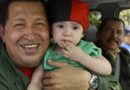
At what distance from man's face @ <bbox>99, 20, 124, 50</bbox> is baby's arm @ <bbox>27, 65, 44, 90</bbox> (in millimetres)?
1691

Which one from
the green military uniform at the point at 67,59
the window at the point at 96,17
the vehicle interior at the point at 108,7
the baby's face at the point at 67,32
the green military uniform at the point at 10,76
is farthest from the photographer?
the window at the point at 96,17

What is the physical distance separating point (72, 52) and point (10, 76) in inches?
24.9

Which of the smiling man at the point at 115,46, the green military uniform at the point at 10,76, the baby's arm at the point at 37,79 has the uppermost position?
the green military uniform at the point at 10,76

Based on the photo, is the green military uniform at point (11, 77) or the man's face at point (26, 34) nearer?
the green military uniform at point (11, 77)

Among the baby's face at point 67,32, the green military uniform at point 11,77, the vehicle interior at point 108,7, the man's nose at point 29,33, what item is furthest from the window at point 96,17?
the man's nose at point 29,33

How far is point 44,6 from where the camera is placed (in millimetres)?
2650

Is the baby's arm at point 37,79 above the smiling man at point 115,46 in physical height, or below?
above

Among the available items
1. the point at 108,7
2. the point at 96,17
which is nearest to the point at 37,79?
the point at 108,7

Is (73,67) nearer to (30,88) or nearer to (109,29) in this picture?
(30,88)

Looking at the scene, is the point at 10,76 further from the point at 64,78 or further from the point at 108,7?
the point at 108,7

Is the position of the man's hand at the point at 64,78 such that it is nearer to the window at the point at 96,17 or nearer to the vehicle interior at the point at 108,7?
the vehicle interior at the point at 108,7

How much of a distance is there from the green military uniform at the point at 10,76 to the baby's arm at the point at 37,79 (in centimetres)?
5

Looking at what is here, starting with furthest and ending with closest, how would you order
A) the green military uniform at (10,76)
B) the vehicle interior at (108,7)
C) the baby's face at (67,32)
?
the vehicle interior at (108,7) → the baby's face at (67,32) → the green military uniform at (10,76)

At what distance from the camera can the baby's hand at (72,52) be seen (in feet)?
7.82
